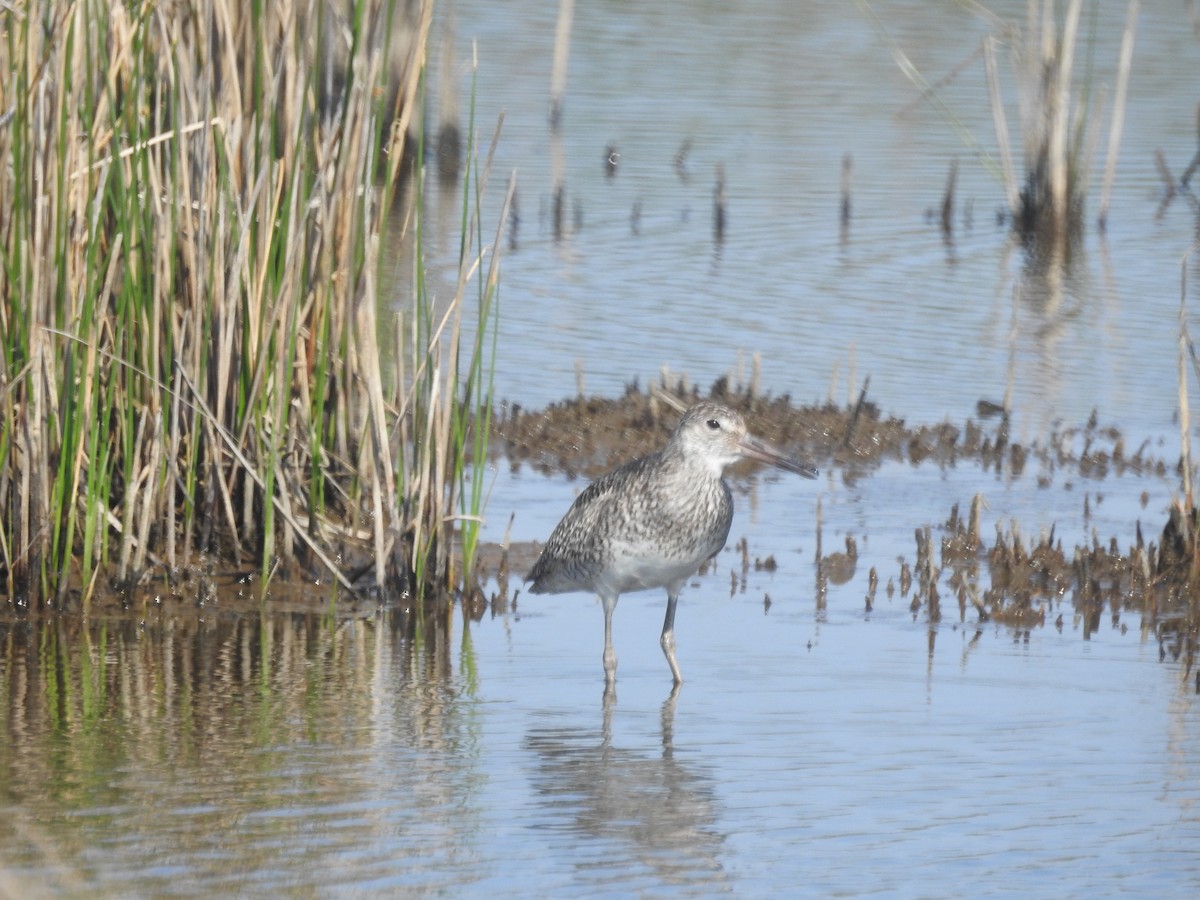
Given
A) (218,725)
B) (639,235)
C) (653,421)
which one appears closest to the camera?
(218,725)

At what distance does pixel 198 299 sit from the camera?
23.9ft

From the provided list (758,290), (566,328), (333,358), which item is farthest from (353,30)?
(758,290)

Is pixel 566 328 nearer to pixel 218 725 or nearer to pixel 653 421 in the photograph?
pixel 653 421

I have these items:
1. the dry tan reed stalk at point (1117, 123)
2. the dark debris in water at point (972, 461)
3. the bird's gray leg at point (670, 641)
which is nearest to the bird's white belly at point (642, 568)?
the bird's gray leg at point (670, 641)

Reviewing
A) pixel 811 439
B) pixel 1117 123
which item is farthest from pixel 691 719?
pixel 1117 123

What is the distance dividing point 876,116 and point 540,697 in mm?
16914


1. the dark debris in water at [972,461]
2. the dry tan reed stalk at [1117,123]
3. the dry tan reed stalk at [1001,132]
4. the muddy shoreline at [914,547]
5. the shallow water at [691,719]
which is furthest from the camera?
the dry tan reed stalk at [1117,123]

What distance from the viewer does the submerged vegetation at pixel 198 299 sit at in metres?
7.05

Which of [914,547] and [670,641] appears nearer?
[670,641]

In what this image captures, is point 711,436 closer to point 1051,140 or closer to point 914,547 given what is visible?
point 914,547

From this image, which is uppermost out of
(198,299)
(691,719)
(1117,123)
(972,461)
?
(1117,123)

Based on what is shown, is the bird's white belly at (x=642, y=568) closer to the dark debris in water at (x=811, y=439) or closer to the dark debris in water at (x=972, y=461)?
the dark debris in water at (x=972, y=461)

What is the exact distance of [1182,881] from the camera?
17.4 ft

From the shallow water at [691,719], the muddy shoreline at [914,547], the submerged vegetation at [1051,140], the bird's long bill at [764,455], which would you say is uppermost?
the submerged vegetation at [1051,140]
